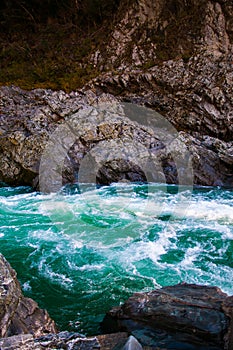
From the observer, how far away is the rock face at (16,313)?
310cm

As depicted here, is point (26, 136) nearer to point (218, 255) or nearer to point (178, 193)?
point (178, 193)

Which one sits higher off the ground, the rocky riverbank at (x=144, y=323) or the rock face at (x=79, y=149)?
the rock face at (x=79, y=149)

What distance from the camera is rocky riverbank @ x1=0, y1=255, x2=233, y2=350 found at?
9.05 ft

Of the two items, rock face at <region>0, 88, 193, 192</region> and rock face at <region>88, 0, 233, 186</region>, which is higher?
rock face at <region>88, 0, 233, 186</region>

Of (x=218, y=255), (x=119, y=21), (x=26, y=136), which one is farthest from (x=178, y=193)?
(x=119, y=21)

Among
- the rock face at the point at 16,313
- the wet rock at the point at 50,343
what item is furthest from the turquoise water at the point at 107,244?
the wet rock at the point at 50,343

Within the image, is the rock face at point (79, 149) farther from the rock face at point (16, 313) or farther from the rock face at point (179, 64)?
the rock face at point (16, 313)

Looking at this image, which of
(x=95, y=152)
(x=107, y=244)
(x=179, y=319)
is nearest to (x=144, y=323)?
(x=179, y=319)

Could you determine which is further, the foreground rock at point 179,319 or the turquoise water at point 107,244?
the turquoise water at point 107,244

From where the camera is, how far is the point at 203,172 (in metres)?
10.6

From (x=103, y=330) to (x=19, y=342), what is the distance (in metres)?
1.33

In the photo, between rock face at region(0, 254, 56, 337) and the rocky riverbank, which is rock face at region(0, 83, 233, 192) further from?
the rocky riverbank

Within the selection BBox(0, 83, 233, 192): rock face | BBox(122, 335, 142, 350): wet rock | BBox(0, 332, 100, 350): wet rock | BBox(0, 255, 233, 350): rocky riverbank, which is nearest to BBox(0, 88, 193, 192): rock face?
BBox(0, 83, 233, 192): rock face

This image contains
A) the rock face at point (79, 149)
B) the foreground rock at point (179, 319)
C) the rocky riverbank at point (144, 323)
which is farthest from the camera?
the rock face at point (79, 149)
